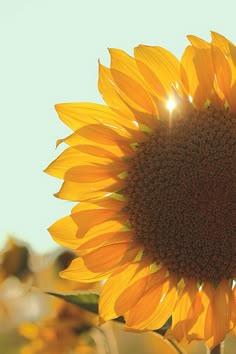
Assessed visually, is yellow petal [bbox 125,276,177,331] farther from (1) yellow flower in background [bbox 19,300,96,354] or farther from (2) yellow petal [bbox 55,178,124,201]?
(1) yellow flower in background [bbox 19,300,96,354]

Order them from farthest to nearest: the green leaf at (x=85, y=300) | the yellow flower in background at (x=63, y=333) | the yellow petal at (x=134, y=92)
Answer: the yellow flower in background at (x=63, y=333) → the yellow petal at (x=134, y=92) → the green leaf at (x=85, y=300)

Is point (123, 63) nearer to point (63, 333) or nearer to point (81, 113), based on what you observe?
Answer: point (81, 113)

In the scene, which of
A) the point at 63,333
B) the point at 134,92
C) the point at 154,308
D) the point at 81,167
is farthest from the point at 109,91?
the point at 63,333

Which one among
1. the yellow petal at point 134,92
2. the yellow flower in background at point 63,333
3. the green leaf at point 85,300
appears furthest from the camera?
the yellow flower in background at point 63,333

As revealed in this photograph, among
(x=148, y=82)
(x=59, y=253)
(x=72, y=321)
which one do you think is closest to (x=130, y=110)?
(x=148, y=82)

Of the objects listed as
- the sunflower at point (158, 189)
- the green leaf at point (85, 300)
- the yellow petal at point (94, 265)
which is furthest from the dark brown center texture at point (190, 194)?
the green leaf at point (85, 300)

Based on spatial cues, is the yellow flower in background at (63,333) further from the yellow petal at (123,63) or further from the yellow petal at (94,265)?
the yellow petal at (123,63)
